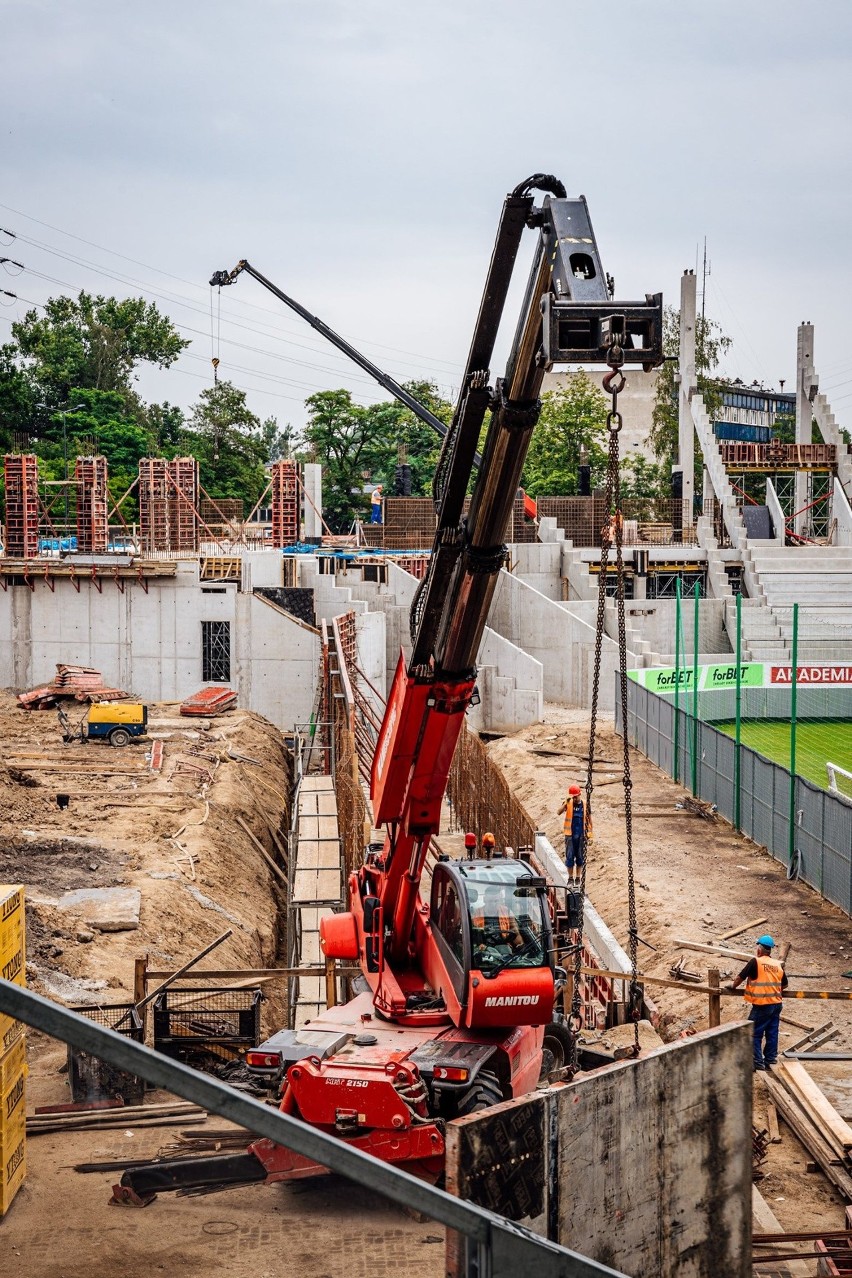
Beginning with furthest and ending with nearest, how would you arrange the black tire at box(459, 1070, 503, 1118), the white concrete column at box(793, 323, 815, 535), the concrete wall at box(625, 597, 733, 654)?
1. the white concrete column at box(793, 323, 815, 535)
2. the concrete wall at box(625, 597, 733, 654)
3. the black tire at box(459, 1070, 503, 1118)

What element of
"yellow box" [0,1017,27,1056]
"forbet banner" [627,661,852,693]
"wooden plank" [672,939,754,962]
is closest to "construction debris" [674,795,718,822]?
"forbet banner" [627,661,852,693]

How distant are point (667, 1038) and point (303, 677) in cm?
2490

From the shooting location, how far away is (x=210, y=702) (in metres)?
37.2

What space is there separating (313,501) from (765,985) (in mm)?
42999

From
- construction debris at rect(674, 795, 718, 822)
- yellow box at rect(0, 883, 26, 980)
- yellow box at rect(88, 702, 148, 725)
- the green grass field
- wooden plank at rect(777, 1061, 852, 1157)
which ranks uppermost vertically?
yellow box at rect(0, 883, 26, 980)

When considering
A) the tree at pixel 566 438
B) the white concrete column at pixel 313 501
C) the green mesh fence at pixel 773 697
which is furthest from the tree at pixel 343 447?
the green mesh fence at pixel 773 697

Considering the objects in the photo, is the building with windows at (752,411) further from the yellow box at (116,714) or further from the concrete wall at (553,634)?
the yellow box at (116,714)

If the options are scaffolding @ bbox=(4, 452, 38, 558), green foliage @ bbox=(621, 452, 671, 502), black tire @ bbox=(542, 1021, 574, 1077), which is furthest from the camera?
green foliage @ bbox=(621, 452, 671, 502)

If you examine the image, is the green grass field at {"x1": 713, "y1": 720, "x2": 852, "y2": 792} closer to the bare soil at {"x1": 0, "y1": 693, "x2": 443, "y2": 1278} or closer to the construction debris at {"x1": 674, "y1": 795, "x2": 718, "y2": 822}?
the construction debris at {"x1": 674, "y1": 795, "x2": 718, "y2": 822}

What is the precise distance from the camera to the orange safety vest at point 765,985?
13.4 meters

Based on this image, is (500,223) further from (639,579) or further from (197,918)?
(639,579)

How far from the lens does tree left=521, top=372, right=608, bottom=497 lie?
71.7 m

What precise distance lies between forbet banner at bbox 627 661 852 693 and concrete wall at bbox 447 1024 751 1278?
27.1m

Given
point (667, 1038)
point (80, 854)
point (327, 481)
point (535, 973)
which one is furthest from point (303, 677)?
point (327, 481)
